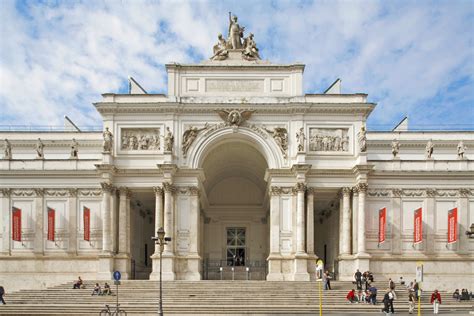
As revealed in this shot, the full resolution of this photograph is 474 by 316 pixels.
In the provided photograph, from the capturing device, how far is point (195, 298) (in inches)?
1352

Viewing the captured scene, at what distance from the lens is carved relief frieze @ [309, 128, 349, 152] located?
42250mm

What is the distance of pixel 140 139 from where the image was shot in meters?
42.4

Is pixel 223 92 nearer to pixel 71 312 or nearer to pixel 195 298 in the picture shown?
pixel 195 298

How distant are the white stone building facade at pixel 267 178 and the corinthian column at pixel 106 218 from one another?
0.26 ft

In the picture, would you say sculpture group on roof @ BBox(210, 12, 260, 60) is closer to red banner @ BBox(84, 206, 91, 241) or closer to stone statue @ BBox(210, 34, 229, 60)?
stone statue @ BBox(210, 34, 229, 60)

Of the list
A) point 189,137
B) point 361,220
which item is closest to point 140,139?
point 189,137

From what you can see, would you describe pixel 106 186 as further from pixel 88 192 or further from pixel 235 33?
pixel 235 33

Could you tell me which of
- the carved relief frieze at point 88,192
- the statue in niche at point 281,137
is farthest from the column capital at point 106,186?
the statue in niche at point 281,137

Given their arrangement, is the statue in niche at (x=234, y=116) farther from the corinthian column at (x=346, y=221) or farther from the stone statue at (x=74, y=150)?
the stone statue at (x=74, y=150)

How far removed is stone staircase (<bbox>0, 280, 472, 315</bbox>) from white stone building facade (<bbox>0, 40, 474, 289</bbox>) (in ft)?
12.2

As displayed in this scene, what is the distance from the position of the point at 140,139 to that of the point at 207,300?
46.0 feet

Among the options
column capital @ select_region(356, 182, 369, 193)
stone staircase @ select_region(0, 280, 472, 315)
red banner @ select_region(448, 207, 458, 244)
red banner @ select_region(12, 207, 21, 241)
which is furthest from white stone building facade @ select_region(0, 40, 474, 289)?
stone staircase @ select_region(0, 280, 472, 315)

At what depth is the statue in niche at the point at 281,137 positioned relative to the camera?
42.0 m

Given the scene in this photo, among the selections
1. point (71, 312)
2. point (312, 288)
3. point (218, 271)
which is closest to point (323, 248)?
point (218, 271)
